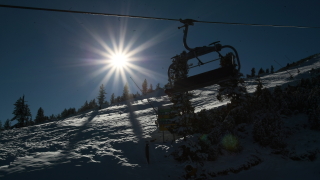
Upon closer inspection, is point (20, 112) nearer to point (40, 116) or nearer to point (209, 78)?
point (40, 116)

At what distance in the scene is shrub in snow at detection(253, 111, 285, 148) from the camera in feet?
41.4

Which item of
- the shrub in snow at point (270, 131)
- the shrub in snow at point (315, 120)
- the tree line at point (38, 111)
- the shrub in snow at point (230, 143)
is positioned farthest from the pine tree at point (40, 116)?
the shrub in snow at point (315, 120)

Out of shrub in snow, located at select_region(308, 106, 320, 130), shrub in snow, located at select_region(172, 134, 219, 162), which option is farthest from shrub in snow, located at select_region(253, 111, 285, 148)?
Result: shrub in snow, located at select_region(172, 134, 219, 162)

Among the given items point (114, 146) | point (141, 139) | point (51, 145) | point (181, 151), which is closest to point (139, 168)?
point (181, 151)

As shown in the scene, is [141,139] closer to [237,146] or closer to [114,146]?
[114,146]

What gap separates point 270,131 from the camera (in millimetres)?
13133

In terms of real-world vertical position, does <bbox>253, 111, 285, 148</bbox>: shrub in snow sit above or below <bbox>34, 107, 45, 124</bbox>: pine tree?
below

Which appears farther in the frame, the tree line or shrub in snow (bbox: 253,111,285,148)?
the tree line

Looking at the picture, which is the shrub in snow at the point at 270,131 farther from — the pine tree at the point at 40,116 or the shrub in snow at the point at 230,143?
the pine tree at the point at 40,116

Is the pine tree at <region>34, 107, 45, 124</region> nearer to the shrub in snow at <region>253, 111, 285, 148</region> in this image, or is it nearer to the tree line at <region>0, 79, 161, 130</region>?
the tree line at <region>0, 79, 161, 130</region>

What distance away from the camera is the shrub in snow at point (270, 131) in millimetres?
12609

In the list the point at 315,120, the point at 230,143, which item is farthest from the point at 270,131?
the point at 315,120

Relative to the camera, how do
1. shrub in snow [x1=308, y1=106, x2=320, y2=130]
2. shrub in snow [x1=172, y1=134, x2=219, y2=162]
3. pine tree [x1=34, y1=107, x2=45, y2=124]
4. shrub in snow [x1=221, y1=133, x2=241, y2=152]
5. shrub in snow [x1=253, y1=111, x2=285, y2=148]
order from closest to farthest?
shrub in snow [x1=172, y1=134, x2=219, y2=162]
shrub in snow [x1=253, y1=111, x2=285, y2=148]
shrub in snow [x1=221, y1=133, x2=241, y2=152]
shrub in snow [x1=308, y1=106, x2=320, y2=130]
pine tree [x1=34, y1=107, x2=45, y2=124]

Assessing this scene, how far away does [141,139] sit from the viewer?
19.8 meters
